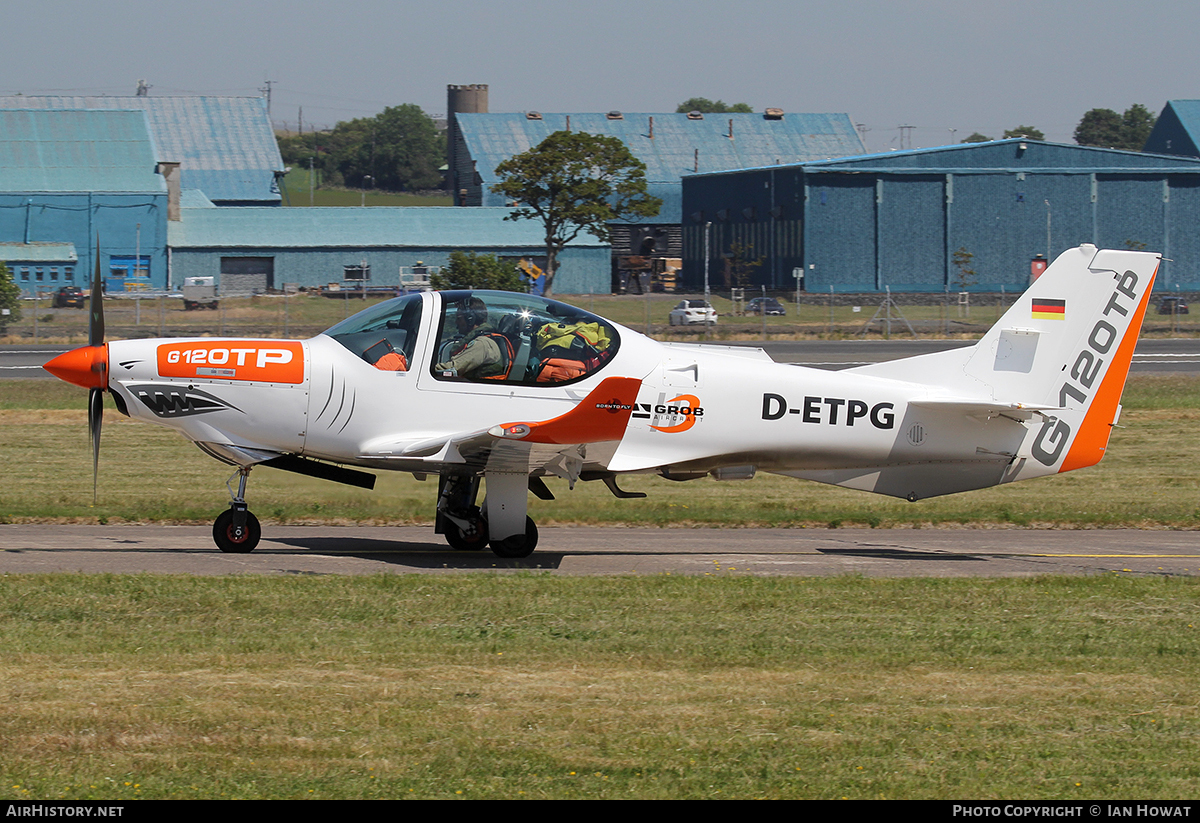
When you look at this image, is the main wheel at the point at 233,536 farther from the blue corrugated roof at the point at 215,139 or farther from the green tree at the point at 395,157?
the green tree at the point at 395,157

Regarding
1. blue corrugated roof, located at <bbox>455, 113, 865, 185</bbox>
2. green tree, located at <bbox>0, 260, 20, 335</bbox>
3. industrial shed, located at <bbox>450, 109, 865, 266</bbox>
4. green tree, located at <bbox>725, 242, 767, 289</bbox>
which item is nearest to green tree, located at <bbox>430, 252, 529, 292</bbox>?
green tree, located at <bbox>0, 260, 20, 335</bbox>

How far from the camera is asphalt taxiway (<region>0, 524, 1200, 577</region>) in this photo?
1110 centimetres

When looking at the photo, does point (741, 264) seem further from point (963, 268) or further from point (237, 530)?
point (237, 530)

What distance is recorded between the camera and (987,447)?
1229 cm

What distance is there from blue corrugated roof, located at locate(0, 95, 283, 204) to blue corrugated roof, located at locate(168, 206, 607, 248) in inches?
543

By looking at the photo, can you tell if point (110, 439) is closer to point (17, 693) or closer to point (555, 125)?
point (17, 693)

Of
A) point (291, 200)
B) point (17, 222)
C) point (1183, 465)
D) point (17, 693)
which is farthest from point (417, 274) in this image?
point (291, 200)

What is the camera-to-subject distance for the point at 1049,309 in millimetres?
12438

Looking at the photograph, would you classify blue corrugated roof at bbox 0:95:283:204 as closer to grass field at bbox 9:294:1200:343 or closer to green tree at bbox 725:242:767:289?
grass field at bbox 9:294:1200:343

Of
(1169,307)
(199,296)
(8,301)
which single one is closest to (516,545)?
(8,301)

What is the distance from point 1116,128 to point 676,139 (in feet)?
259

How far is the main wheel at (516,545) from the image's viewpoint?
11539 millimetres

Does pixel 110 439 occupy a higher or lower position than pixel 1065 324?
lower

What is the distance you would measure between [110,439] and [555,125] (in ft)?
221
